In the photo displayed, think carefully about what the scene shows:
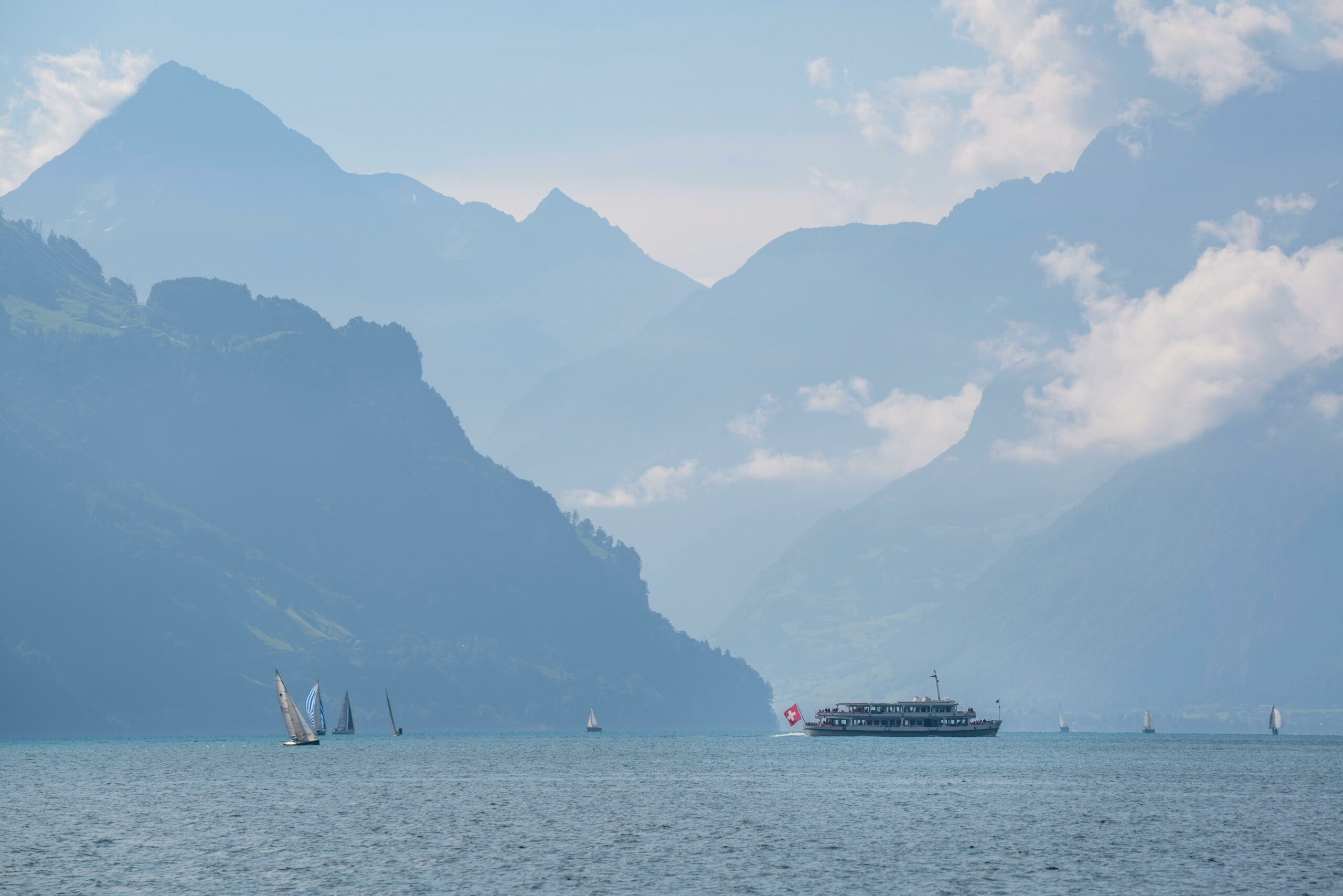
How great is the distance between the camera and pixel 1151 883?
111438mm

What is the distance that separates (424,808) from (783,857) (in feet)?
176

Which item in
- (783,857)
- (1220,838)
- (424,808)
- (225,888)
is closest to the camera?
(225,888)

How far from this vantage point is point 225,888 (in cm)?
10694

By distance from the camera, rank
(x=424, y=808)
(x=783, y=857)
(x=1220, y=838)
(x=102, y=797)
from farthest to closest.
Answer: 1. (x=102, y=797)
2. (x=424, y=808)
3. (x=1220, y=838)
4. (x=783, y=857)

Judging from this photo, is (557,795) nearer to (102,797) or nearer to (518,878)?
(102,797)

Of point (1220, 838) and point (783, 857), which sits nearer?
point (783, 857)

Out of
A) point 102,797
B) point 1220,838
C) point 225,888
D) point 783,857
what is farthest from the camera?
point 102,797

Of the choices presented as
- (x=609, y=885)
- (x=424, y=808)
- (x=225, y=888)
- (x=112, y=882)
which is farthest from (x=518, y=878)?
(x=424, y=808)

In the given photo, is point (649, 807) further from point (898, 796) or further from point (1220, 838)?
point (1220, 838)

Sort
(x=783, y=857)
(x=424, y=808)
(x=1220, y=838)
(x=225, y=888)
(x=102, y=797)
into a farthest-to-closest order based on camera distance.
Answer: (x=102, y=797) → (x=424, y=808) → (x=1220, y=838) → (x=783, y=857) → (x=225, y=888)

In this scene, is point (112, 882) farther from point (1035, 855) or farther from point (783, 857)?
point (1035, 855)

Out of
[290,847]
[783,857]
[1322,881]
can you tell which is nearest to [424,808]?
[290,847]

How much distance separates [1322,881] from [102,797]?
129837 millimetres

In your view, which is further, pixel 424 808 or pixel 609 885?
pixel 424 808
